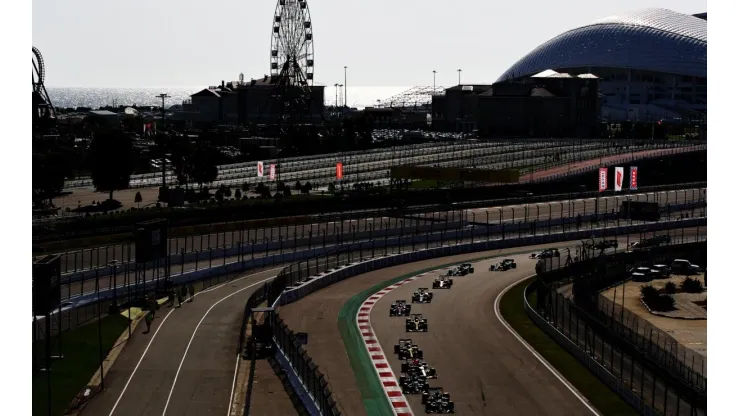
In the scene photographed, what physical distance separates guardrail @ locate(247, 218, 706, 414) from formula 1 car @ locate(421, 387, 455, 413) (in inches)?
161

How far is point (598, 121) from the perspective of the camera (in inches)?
7283

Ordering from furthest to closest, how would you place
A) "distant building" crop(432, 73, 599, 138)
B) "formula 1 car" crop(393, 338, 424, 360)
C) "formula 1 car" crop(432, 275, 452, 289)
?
"distant building" crop(432, 73, 599, 138) → "formula 1 car" crop(432, 275, 452, 289) → "formula 1 car" crop(393, 338, 424, 360)

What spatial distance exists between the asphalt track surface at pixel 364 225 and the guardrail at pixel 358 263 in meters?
4.88

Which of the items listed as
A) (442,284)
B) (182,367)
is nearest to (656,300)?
(442,284)

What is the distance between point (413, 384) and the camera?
37.9m

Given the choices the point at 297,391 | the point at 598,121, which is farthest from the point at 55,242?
the point at 598,121

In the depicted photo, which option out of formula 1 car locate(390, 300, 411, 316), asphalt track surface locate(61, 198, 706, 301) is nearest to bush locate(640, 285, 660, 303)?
formula 1 car locate(390, 300, 411, 316)

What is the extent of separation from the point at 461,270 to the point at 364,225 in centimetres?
1590

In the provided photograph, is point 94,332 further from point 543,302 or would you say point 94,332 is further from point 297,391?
point 543,302

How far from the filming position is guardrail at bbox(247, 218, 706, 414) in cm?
5497

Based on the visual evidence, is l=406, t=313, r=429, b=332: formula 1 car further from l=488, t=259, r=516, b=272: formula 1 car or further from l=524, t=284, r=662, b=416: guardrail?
l=488, t=259, r=516, b=272: formula 1 car

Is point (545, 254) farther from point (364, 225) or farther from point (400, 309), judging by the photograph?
point (400, 309)

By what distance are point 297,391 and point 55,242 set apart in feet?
108

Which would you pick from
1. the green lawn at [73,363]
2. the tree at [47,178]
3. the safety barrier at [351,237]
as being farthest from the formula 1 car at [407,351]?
the tree at [47,178]
